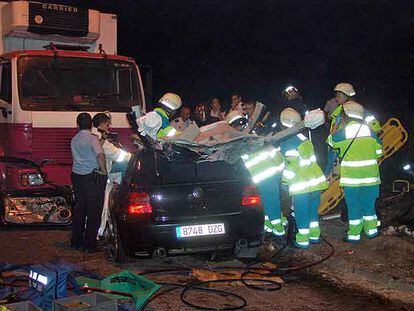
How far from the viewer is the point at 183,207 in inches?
272

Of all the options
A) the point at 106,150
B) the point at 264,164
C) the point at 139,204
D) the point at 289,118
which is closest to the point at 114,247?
the point at 139,204

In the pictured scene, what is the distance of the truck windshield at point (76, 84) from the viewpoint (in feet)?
31.1

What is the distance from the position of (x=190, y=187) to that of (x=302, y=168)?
1988 mm

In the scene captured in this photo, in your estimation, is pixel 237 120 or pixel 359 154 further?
pixel 237 120

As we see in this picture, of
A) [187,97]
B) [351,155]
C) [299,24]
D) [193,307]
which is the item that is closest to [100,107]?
[351,155]

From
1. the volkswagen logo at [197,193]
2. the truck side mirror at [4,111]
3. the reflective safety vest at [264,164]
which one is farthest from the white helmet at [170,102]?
the truck side mirror at [4,111]

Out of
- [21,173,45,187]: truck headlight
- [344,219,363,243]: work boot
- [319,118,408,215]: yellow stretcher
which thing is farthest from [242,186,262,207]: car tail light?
[21,173,45,187]: truck headlight

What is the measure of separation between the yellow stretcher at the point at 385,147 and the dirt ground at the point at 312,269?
639 mm

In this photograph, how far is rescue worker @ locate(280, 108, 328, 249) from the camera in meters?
8.20

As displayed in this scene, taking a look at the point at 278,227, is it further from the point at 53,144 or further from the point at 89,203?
the point at 53,144

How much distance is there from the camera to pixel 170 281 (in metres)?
6.83

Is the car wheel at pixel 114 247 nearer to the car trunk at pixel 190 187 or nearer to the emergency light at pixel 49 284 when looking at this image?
the car trunk at pixel 190 187

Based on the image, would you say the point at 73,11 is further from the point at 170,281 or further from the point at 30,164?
the point at 170,281

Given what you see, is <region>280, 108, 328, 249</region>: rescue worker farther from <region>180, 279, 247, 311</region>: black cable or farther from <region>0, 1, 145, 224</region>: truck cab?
<region>0, 1, 145, 224</region>: truck cab
